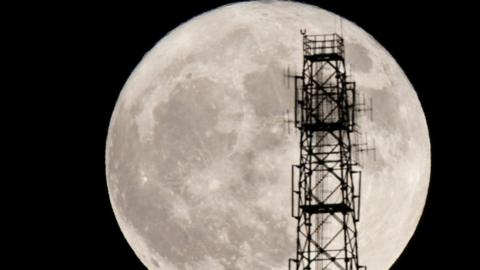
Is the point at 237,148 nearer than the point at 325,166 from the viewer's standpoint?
No

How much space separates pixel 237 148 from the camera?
2761 inches

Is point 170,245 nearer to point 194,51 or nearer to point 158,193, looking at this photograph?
point 158,193

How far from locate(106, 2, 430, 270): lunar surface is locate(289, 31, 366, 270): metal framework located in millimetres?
1078

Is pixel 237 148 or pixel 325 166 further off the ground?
A: pixel 237 148

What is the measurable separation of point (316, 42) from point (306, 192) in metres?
7.96

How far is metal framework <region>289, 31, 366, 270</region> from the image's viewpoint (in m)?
65.8

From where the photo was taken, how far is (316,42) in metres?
70.4

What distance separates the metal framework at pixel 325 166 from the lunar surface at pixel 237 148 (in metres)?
1.08

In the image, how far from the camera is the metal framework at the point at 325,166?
6581 cm

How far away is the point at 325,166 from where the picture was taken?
66.1 meters

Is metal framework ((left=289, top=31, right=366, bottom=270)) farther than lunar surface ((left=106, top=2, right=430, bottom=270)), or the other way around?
lunar surface ((left=106, top=2, right=430, bottom=270))

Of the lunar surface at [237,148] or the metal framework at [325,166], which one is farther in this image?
the lunar surface at [237,148]

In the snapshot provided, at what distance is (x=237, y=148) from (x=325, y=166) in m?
5.52

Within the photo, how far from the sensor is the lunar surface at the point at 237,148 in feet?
230
